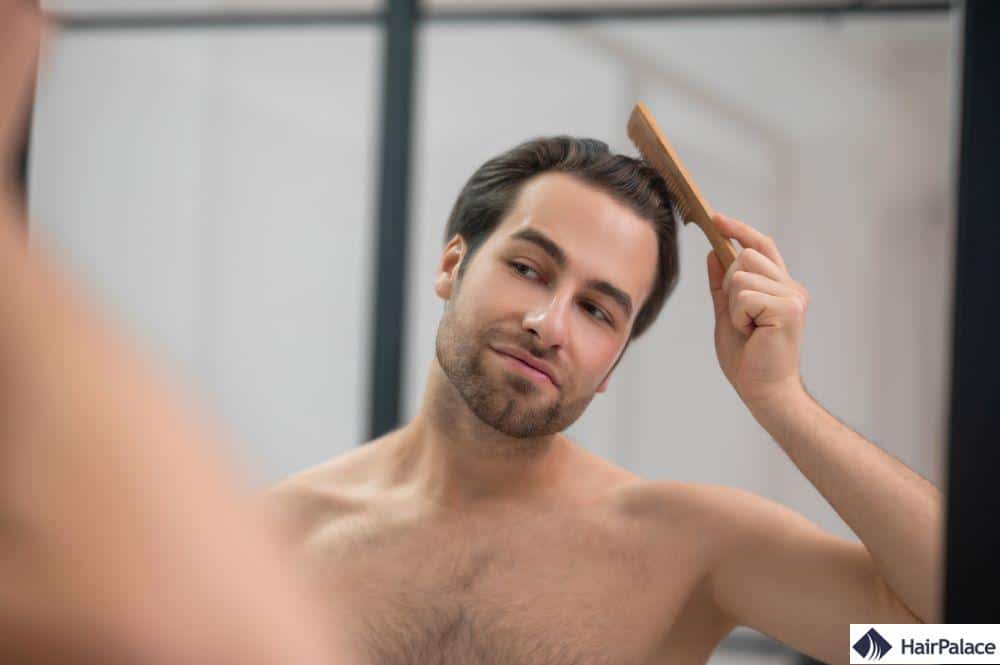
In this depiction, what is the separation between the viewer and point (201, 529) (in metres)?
0.11

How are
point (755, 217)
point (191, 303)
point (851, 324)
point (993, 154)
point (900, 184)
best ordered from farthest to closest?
point (191, 303), point (900, 184), point (851, 324), point (755, 217), point (993, 154)

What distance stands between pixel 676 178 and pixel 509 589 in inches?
11.2

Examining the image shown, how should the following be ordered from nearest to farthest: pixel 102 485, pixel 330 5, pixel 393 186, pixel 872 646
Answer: pixel 102 485 < pixel 872 646 < pixel 393 186 < pixel 330 5

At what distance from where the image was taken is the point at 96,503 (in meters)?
0.10

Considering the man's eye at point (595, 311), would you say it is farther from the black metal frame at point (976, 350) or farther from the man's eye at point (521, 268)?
the black metal frame at point (976, 350)

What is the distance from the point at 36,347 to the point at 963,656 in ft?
1.09

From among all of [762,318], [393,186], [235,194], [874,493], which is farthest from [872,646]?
[235,194]

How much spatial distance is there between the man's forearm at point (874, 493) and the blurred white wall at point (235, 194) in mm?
709

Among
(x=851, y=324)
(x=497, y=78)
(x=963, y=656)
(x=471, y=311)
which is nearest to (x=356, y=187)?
(x=497, y=78)

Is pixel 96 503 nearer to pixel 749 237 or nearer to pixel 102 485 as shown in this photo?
pixel 102 485

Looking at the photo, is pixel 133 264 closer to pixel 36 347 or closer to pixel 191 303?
pixel 191 303

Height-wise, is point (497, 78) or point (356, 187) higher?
point (497, 78)

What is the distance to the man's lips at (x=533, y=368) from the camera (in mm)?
584

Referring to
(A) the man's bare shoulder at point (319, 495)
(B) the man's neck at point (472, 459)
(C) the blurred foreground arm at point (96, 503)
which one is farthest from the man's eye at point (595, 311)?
(C) the blurred foreground arm at point (96, 503)
